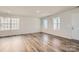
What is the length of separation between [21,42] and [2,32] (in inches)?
26.9

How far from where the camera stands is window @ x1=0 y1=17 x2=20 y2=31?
3.35 m

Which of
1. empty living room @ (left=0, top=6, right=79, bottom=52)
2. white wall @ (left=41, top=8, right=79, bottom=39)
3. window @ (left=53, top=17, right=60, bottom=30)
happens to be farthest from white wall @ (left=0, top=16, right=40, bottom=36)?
window @ (left=53, top=17, right=60, bottom=30)

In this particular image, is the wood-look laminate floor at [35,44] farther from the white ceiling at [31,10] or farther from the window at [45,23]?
the white ceiling at [31,10]

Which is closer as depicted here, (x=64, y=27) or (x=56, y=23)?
(x=56, y=23)

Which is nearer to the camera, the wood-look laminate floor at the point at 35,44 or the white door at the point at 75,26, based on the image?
the wood-look laminate floor at the point at 35,44

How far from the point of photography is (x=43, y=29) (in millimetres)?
3668

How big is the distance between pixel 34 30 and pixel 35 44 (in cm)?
48

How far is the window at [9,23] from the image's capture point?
132 inches

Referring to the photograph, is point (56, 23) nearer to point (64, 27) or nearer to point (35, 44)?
point (64, 27)

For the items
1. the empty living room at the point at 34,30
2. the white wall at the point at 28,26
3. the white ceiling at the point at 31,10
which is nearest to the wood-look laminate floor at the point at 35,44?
the empty living room at the point at 34,30

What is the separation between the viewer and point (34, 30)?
3.65m

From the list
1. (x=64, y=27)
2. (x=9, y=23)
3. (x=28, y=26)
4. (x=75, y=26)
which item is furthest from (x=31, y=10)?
(x=75, y=26)

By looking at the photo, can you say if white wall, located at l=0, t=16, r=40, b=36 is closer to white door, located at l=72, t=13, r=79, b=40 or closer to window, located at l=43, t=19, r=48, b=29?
window, located at l=43, t=19, r=48, b=29

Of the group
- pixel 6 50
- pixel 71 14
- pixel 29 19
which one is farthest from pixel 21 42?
pixel 71 14
